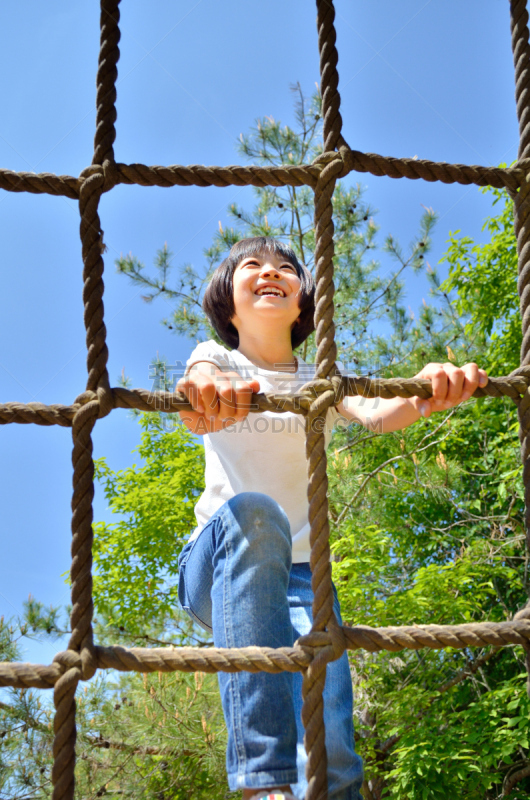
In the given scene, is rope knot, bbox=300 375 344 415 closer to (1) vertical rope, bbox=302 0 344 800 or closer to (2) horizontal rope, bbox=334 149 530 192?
(1) vertical rope, bbox=302 0 344 800

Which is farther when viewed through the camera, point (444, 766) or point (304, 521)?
point (444, 766)

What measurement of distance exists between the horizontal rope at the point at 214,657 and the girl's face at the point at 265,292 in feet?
2.46

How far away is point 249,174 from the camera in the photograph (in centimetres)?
102

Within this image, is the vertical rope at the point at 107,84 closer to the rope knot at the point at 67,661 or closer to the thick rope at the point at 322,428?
the thick rope at the point at 322,428

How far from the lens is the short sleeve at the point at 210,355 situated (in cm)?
116

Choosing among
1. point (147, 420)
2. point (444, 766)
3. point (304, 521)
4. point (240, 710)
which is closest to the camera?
point (240, 710)

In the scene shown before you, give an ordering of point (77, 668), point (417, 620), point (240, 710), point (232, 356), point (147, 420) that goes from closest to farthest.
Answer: point (77, 668)
point (240, 710)
point (232, 356)
point (417, 620)
point (147, 420)

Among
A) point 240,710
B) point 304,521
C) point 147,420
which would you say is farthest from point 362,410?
point 147,420

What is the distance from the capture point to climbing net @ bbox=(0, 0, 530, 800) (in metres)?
0.82

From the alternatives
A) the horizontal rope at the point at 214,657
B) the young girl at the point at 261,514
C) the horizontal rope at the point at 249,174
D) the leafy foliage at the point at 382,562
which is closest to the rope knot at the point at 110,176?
the horizontal rope at the point at 249,174

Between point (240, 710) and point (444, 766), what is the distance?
2.51 m

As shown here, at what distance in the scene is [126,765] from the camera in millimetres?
3684

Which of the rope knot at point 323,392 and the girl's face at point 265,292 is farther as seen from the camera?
the girl's face at point 265,292

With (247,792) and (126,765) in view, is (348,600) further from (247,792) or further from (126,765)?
(247,792)
